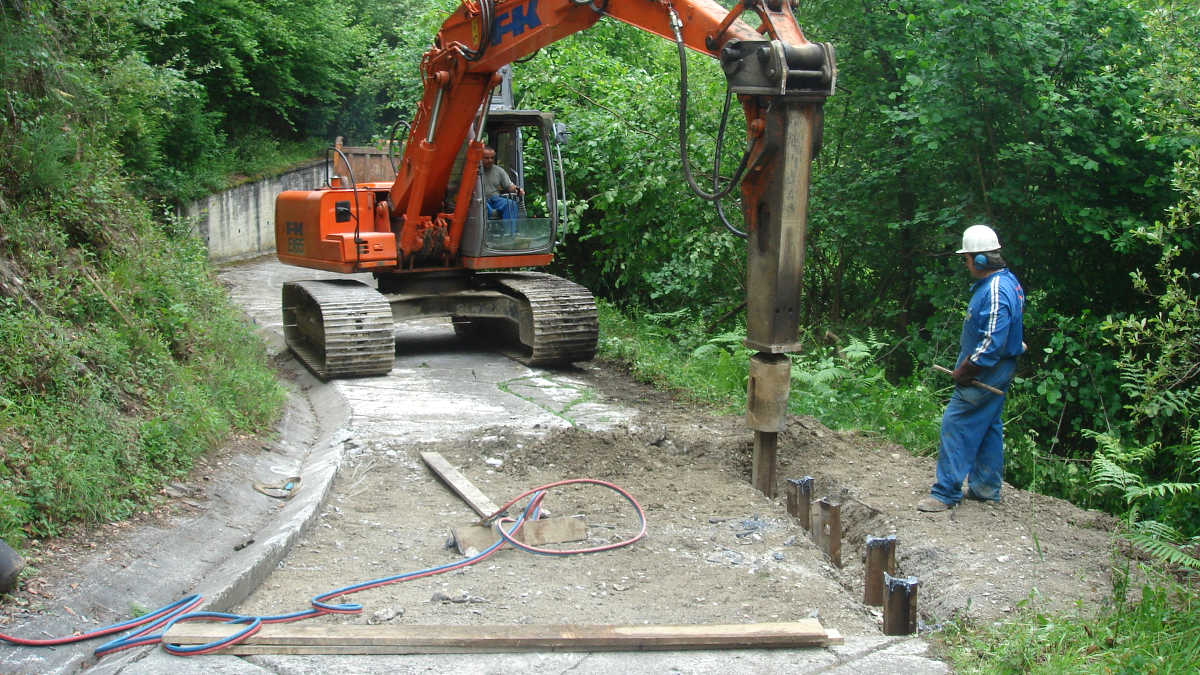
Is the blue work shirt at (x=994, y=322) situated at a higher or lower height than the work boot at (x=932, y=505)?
higher

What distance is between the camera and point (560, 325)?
32.8 feet

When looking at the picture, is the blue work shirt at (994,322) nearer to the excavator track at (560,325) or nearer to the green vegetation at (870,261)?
the green vegetation at (870,261)

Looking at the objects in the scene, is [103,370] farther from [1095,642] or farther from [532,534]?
[1095,642]

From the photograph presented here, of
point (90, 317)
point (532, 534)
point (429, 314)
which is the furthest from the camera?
point (429, 314)

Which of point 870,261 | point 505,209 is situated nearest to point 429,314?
point 505,209

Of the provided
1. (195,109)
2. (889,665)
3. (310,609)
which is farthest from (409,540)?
(195,109)

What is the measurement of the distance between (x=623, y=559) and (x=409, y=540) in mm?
1230

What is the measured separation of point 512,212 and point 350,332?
7.41ft

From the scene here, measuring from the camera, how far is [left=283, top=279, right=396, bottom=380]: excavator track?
9414 mm

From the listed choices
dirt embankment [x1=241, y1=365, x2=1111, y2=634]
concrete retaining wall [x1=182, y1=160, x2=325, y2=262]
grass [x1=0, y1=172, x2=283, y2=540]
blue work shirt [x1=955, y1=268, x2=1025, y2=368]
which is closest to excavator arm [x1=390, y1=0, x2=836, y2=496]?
dirt embankment [x1=241, y1=365, x2=1111, y2=634]

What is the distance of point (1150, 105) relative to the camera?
275 inches

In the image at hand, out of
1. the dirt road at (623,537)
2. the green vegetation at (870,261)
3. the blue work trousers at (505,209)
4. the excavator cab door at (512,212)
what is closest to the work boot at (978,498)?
the dirt road at (623,537)

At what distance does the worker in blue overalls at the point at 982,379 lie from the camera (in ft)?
18.7

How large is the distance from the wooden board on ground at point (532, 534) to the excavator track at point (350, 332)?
430 centimetres
